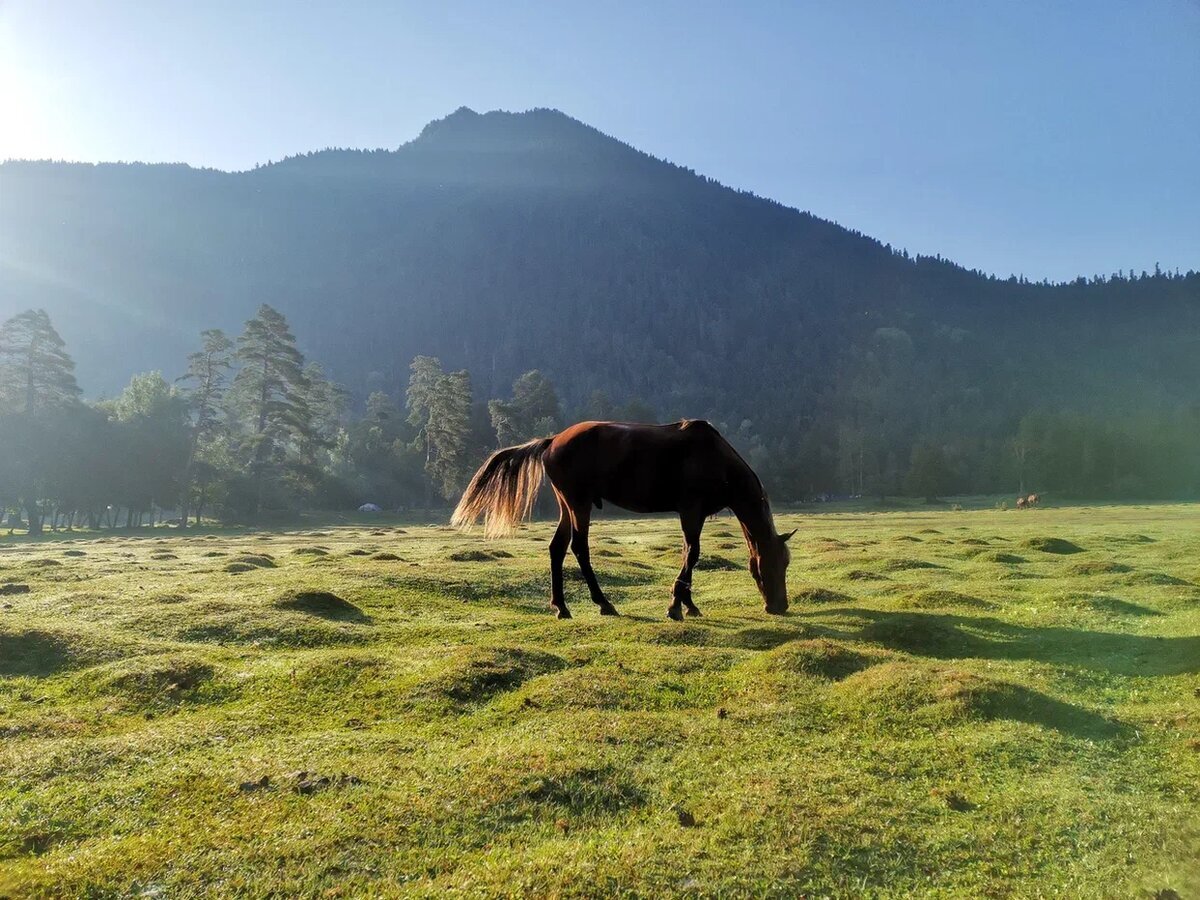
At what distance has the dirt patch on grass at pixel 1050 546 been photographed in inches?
949

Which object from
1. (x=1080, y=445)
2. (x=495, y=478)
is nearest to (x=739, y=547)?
(x=495, y=478)

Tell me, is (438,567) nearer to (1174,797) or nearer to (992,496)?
(1174,797)

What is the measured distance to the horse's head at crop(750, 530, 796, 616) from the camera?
43.2 feet

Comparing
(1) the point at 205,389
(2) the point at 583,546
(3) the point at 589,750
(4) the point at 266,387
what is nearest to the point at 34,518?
(1) the point at 205,389

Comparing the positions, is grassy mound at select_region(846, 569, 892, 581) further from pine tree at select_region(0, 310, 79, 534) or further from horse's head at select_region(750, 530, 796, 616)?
pine tree at select_region(0, 310, 79, 534)

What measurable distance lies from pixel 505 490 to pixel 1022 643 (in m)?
9.33

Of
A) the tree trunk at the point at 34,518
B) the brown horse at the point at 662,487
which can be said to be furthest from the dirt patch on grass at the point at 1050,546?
the tree trunk at the point at 34,518

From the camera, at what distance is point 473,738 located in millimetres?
6734

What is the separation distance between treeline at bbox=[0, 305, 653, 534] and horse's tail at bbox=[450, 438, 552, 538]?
5365 cm

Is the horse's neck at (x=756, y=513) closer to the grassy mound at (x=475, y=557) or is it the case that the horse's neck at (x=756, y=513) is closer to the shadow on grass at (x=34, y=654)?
the grassy mound at (x=475, y=557)

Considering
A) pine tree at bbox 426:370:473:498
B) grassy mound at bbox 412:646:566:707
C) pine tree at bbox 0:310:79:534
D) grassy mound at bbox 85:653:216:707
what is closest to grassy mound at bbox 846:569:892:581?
grassy mound at bbox 412:646:566:707

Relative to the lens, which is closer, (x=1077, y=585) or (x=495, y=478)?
(x=495, y=478)

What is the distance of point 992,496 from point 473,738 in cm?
10990

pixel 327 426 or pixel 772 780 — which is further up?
pixel 327 426
